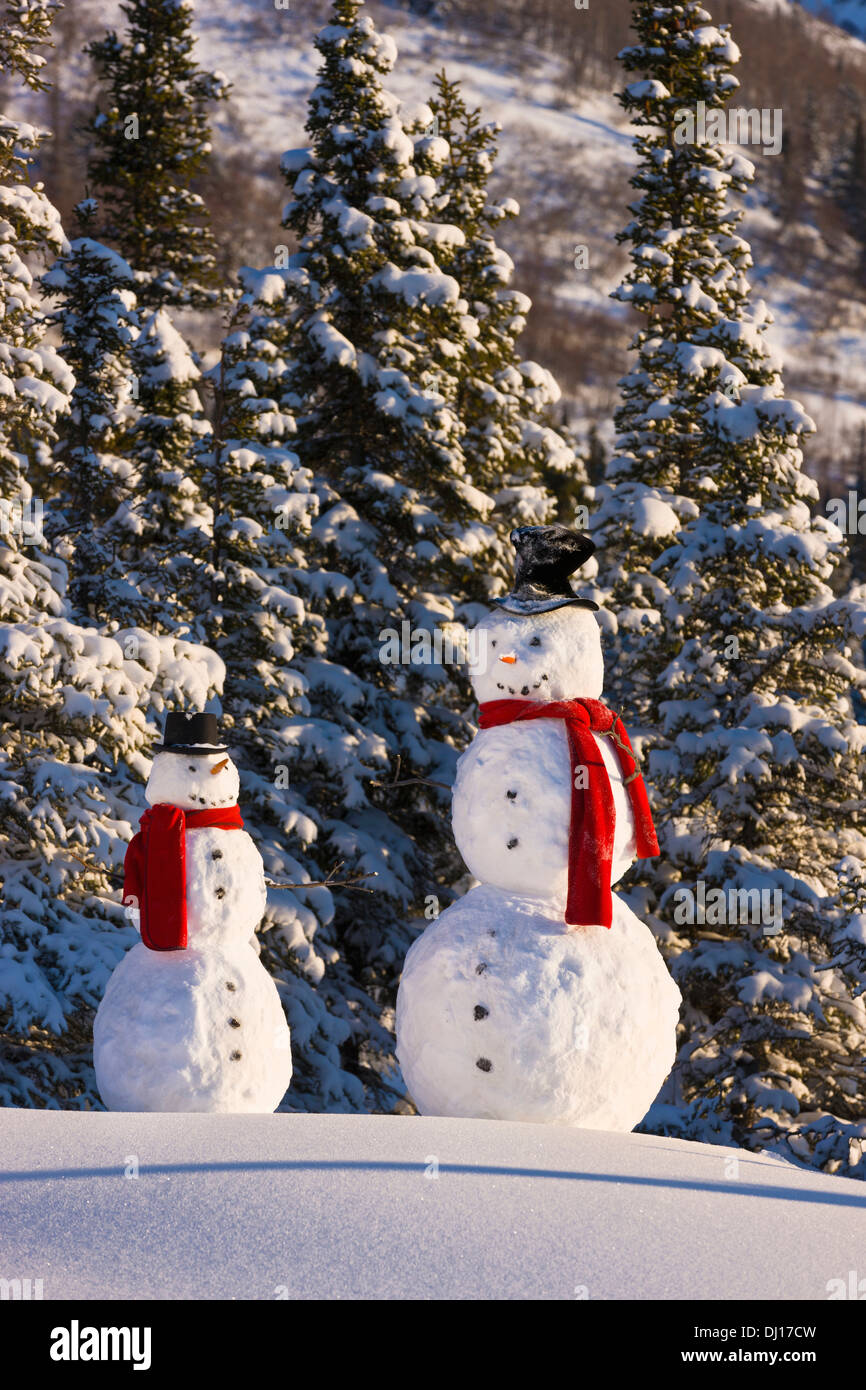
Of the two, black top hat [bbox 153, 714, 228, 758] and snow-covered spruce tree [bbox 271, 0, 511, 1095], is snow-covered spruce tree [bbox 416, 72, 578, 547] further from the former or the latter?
black top hat [bbox 153, 714, 228, 758]

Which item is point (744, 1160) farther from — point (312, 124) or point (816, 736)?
point (312, 124)

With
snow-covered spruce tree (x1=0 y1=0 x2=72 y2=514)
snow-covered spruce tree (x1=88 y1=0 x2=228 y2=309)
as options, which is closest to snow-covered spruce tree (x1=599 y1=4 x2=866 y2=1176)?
snow-covered spruce tree (x1=0 y1=0 x2=72 y2=514)

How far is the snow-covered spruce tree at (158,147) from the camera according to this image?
22.0 metres

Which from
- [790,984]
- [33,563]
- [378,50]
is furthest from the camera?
[378,50]

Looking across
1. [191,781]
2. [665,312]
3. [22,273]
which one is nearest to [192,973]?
[191,781]

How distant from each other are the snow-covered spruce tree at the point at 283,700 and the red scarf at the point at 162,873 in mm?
6039

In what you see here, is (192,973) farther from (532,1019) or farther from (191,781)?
(532,1019)

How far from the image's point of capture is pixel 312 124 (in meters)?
18.8

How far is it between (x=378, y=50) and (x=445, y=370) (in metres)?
4.25

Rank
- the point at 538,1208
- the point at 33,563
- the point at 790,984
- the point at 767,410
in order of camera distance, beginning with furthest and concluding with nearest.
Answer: the point at 767,410, the point at 790,984, the point at 33,563, the point at 538,1208

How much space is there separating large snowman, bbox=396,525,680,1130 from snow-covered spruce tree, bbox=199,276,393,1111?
266 inches

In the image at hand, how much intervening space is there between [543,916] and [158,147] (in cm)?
1898

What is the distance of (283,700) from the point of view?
14.5m
